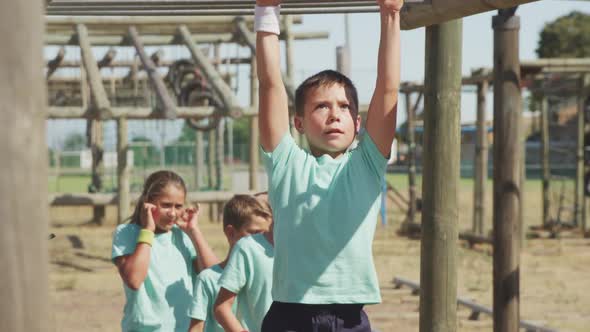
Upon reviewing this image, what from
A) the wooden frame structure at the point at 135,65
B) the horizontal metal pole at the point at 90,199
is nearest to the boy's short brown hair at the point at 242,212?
the wooden frame structure at the point at 135,65

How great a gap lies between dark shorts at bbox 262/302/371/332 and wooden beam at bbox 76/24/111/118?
30.5 feet

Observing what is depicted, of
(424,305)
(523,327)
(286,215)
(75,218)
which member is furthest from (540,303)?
(75,218)

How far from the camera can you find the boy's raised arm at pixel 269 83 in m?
2.62

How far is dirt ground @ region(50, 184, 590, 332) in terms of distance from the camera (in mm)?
7750

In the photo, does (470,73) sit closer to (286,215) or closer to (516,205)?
(516,205)

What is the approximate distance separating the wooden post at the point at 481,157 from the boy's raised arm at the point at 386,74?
11.0 meters

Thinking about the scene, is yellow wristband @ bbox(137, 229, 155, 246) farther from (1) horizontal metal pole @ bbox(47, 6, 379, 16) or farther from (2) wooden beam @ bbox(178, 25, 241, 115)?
(2) wooden beam @ bbox(178, 25, 241, 115)

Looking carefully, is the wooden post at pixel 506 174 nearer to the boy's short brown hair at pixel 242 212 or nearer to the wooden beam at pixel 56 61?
the boy's short brown hair at pixel 242 212

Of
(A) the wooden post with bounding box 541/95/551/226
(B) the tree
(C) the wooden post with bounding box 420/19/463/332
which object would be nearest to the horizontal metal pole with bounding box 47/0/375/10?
(C) the wooden post with bounding box 420/19/463/332

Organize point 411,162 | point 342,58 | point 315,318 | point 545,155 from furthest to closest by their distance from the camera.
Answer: point 411,162 < point 545,155 < point 342,58 < point 315,318

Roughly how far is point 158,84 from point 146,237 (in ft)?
27.0

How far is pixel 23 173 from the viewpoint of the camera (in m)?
1.45

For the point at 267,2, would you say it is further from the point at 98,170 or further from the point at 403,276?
the point at 98,170

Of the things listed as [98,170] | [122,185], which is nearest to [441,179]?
[122,185]
